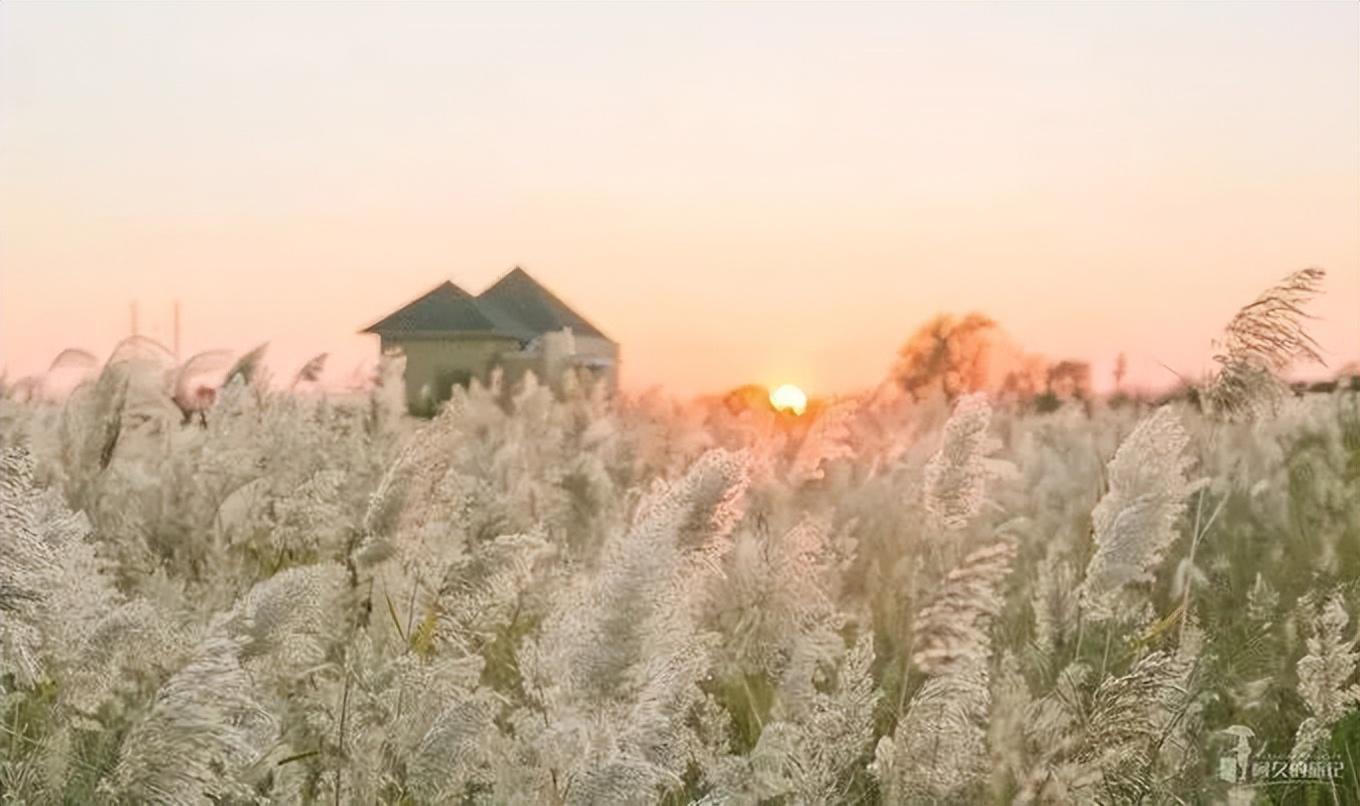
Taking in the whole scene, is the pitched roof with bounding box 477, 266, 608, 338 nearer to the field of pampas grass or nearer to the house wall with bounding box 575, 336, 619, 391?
the house wall with bounding box 575, 336, 619, 391

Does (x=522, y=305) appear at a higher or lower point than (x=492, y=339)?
higher

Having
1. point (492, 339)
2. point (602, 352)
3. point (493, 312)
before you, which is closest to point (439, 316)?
point (493, 312)

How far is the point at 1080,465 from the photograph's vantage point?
5832mm

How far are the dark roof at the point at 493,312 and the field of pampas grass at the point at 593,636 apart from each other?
5.12ft

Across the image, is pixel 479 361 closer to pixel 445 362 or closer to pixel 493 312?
pixel 445 362

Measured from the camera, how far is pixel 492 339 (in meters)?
7.54

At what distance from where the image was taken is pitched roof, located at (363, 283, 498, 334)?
5562 mm

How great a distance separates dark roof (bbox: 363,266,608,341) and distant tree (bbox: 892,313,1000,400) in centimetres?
145

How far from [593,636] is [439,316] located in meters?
4.38

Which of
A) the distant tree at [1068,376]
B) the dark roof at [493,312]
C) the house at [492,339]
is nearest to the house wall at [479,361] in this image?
the house at [492,339]

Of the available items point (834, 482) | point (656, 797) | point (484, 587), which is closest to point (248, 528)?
point (484, 587)

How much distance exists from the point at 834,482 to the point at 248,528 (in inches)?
87.9

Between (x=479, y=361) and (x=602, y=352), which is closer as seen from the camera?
(x=479, y=361)

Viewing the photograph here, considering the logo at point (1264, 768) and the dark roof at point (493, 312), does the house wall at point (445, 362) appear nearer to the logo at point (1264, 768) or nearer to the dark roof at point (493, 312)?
the dark roof at point (493, 312)
